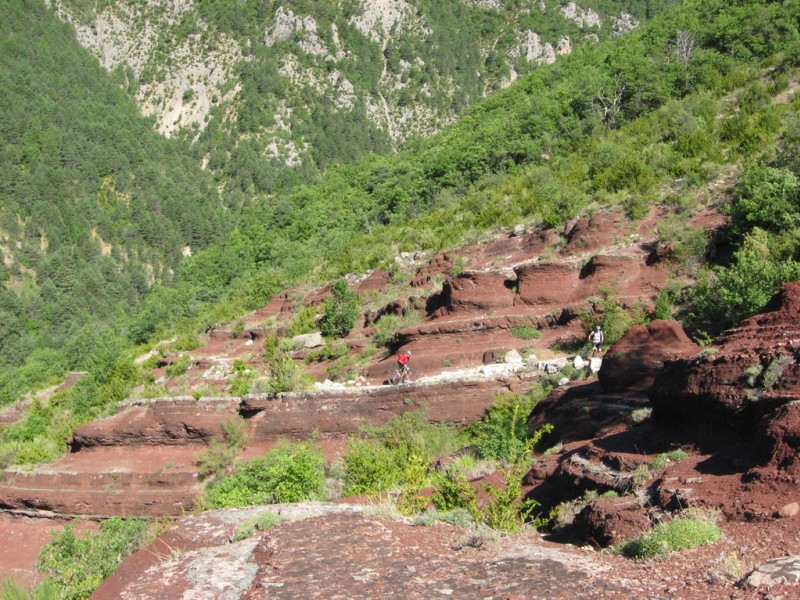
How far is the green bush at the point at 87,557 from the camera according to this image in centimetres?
1022

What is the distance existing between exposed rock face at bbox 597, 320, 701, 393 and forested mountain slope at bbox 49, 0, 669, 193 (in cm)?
9155

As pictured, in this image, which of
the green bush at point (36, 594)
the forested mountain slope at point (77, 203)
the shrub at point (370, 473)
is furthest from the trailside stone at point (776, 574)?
the forested mountain slope at point (77, 203)

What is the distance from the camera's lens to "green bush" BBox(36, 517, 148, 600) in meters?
10.2

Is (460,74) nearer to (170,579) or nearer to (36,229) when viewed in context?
(36,229)

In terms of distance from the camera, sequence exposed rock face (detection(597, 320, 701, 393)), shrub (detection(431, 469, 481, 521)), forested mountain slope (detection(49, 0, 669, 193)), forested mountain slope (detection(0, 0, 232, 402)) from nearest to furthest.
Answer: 1. shrub (detection(431, 469, 481, 521))
2. exposed rock face (detection(597, 320, 701, 393))
3. forested mountain slope (detection(0, 0, 232, 402))
4. forested mountain slope (detection(49, 0, 669, 193))

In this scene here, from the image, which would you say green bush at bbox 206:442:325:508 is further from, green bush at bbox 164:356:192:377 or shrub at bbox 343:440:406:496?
green bush at bbox 164:356:192:377

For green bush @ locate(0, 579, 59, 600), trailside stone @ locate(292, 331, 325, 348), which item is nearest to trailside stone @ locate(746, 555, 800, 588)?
green bush @ locate(0, 579, 59, 600)

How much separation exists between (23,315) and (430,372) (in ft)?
223

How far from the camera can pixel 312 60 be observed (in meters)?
115

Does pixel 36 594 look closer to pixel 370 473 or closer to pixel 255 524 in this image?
pixel 255 524

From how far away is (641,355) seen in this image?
11.9 metres

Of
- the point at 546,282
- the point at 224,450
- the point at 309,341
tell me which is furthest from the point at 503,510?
the point at 309,341

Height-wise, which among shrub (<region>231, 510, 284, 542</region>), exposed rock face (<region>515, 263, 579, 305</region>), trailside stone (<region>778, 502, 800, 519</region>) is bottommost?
shrub (<region>231, 510, 284, 542</region>)

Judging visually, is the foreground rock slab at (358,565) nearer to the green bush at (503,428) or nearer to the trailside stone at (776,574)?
the trailside stone at (776,574)
